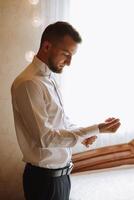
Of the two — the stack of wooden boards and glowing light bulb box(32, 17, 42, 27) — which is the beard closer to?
glowing light bulb box(32, 17, 42, 27)

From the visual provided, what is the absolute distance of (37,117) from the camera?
1.37 metres

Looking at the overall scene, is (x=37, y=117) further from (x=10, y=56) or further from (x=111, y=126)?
(x=10, y=56)

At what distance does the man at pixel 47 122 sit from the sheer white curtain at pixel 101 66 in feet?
2.51

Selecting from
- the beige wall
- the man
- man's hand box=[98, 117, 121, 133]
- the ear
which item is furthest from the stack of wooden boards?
the ear

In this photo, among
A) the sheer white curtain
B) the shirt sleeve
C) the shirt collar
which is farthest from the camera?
the sheer white curtain

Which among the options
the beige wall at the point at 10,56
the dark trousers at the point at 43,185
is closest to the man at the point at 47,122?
the dark trousers at the point at 43,185

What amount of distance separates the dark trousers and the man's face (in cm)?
49

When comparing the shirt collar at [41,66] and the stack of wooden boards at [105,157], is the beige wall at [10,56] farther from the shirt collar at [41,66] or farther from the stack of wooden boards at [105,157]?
the shirt collar at [41,66]

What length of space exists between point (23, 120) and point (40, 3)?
3.37ft

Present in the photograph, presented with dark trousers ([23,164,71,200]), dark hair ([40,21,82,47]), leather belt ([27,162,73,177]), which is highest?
dark hair ([40,21,82,47])

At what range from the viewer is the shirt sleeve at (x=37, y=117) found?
1379 mm

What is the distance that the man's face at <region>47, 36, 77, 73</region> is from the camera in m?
1.45

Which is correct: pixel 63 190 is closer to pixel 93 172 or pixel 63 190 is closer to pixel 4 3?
pixel 93 172

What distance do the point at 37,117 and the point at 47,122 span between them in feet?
0.21
